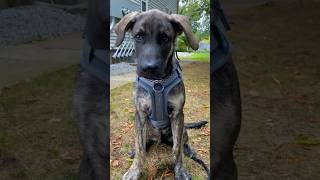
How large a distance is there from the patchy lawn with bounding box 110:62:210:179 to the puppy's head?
0.13 metres

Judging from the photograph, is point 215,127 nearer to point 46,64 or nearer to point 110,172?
point 110,172

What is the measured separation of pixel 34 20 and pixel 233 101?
86cm

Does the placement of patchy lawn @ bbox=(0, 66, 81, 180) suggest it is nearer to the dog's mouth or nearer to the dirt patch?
the dog's mouth

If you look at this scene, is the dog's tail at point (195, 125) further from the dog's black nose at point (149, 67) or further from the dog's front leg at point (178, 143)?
the dog's black nose at point (149, 67)

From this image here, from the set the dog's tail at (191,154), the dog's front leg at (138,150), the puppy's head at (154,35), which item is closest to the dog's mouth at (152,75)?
the puppy's head at (154,35)

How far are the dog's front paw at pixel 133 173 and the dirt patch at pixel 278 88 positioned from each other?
424mm

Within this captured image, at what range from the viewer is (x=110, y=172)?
2.52 metres

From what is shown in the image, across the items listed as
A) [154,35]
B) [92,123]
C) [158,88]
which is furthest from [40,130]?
[154,35]

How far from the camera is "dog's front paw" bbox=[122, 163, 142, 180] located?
2505 mm

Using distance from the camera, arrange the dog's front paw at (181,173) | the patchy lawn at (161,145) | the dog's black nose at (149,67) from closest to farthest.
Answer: the dog's black nose at (149,67) → the patchy lawn at (161,145) → the dog's front paw at (181,173)

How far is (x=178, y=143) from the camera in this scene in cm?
249

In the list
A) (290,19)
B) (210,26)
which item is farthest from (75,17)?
(290,19)

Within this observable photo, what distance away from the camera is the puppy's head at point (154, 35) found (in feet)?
7.55

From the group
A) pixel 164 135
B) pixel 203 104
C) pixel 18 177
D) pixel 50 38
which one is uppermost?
pixel 50 38
